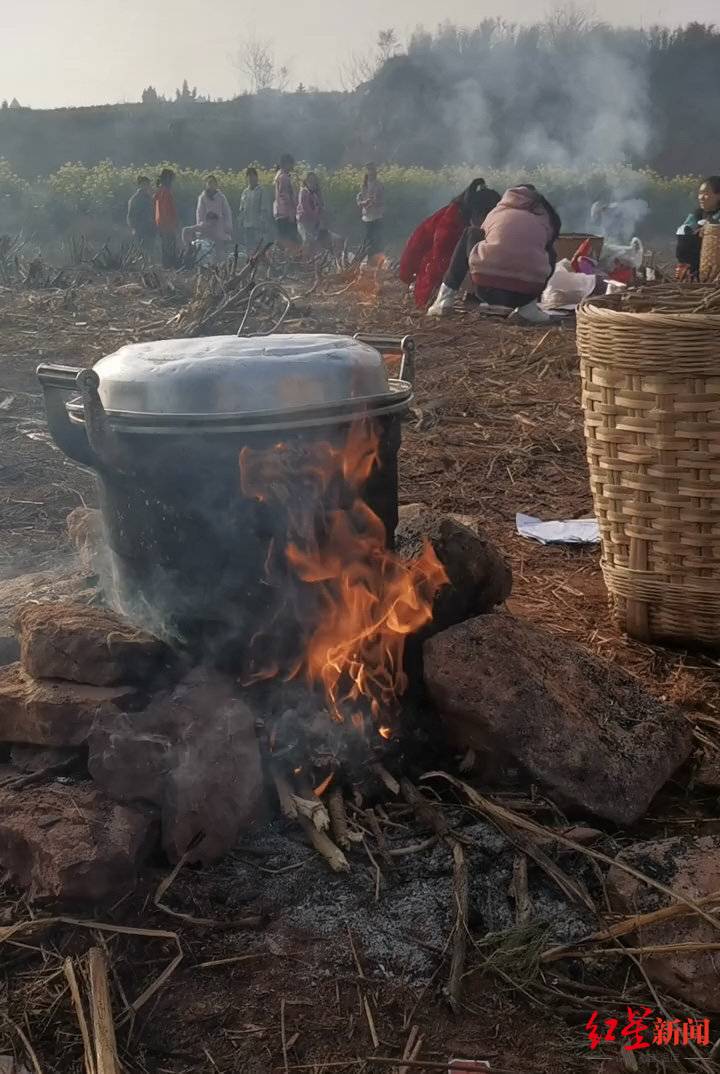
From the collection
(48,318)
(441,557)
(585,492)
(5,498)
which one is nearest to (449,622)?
(441,557)

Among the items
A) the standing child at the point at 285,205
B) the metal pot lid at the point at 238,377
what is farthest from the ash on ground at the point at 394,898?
the standing child at the point at 285,205

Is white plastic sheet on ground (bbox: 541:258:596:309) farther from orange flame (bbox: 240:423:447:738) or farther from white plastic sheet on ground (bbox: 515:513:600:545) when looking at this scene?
orange flame (bbox: 240:423:447:738)

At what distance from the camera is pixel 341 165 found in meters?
41.6

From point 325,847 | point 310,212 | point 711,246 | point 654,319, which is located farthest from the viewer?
point 310,212

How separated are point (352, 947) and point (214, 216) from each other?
16971mm

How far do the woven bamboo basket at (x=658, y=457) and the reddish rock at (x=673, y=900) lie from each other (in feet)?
4.18

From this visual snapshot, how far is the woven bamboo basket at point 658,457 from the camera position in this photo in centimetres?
303

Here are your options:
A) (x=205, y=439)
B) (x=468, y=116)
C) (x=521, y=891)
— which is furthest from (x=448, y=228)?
(x=468, y=116)

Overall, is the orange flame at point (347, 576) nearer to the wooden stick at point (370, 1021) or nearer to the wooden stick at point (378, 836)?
the wooden stick at point (378, 836)

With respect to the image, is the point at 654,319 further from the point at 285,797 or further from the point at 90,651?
the point at 90,651

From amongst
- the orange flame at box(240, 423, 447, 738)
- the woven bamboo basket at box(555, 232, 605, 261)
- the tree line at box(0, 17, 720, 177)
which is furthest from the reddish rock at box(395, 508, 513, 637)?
the tree line at box(0, 17, 720, 177)

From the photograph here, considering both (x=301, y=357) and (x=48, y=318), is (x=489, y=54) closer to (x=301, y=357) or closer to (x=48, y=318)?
(x=48, y=318)

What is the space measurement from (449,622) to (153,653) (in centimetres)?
90

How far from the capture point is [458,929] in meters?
1.94
